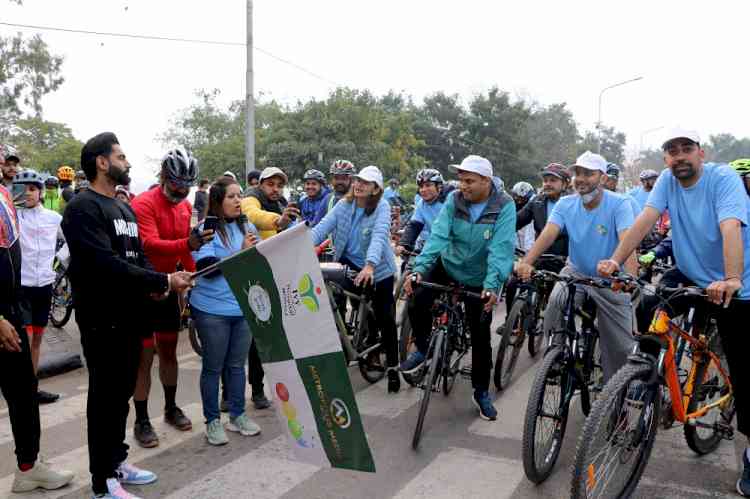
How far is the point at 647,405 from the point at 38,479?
135 inches

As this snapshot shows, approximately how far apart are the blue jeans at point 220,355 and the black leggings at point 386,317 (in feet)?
5.10

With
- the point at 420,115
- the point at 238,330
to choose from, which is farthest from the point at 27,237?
the point at 420,115

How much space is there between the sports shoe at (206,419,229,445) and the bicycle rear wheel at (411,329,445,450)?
4.28 ft

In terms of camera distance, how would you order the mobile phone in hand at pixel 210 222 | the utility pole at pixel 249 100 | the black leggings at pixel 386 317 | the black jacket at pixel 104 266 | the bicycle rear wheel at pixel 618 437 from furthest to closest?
the utility pole at pixel 249 100 < the black leggings at pixel 386 317 < the mobile phone in hand at pixel 210 222 < the black jacket at pixel 104 266 < the bicycle rear wheel at pixel 618 437

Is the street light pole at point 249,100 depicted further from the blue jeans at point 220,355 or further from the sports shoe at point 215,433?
the sports shoe at point 215,433

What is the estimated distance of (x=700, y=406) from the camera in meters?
4.16

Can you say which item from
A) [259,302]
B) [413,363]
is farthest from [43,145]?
[259,302]

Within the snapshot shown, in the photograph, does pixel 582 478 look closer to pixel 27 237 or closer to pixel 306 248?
pixel 306 248

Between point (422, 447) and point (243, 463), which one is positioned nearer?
point (243, 463)

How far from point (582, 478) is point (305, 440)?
4.56ft

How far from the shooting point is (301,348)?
3.21 metres

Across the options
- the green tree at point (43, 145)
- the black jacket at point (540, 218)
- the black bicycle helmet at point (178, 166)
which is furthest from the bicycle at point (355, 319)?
the green tree at point (43, 145)

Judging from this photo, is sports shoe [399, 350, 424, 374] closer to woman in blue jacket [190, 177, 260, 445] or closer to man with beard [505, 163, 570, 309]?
woman in blue jacket [190, 177, 260, 445]

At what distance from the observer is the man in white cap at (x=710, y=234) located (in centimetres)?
381
